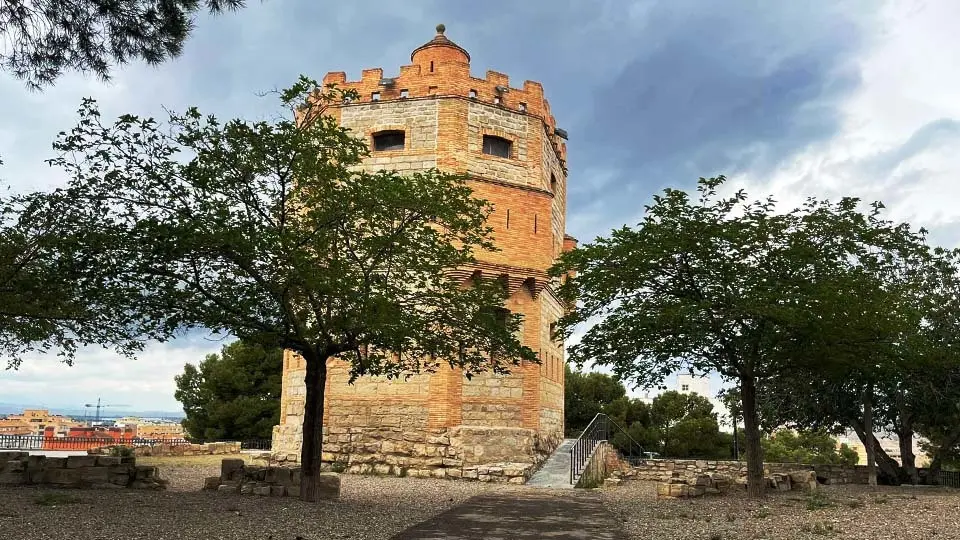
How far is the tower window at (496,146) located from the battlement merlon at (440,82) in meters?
0.97

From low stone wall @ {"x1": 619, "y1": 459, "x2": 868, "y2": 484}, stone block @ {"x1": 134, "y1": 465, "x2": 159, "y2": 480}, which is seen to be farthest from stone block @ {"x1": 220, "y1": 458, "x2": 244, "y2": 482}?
low stone wall @ {"x1": 619, "y1": 459, "x2": 868, "y2": 484}

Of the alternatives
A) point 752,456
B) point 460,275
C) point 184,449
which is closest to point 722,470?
point 752,456

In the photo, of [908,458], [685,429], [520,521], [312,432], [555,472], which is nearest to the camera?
[520,521]

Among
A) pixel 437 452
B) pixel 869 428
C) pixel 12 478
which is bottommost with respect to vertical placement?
pixel 12 478

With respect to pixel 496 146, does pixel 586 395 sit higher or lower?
lower

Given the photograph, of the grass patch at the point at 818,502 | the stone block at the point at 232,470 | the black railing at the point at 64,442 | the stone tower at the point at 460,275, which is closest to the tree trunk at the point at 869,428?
the grass patch at the point at 818,502

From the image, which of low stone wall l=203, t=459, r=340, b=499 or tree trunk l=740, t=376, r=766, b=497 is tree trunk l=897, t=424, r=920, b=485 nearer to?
tree trunk l=740, t=376, r=766, b=497

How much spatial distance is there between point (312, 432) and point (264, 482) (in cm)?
187

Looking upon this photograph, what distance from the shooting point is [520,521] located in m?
10.7

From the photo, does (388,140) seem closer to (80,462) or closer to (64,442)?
(80,462)

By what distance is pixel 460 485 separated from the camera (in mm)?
17094

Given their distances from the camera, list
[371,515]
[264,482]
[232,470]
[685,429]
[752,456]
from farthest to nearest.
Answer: [685,429]
[752,456]
[232,470]
[264,482]
[371,515]

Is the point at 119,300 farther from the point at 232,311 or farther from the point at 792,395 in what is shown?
the point at 792,395

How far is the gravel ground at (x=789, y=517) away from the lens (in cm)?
959
